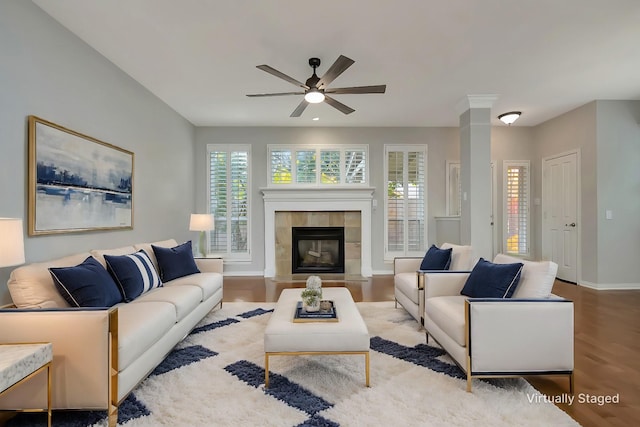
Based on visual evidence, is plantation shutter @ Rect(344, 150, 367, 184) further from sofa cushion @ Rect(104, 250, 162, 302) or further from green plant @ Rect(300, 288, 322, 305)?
sofa cushion @ Rect(104, 250, 162, 302)

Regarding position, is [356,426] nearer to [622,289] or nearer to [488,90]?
[488,90]

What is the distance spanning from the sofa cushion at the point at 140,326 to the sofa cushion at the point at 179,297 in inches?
2.9

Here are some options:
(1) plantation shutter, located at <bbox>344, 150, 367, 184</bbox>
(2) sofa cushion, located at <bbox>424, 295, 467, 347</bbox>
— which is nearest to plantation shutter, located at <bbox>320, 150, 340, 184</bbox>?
(1) plantation shutter, located at <bbox>344, 150, 367, 184</bbox>

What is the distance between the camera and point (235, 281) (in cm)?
584

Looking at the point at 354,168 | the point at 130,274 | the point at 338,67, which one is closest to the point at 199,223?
the point at 130,274

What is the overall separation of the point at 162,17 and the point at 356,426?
328 centimetres

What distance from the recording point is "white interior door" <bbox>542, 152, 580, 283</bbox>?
218 inches

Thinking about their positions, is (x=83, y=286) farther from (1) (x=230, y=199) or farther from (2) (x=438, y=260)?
(1) (x=230, y=199)

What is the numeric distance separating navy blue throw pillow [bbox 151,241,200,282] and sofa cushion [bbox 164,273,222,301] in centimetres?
7

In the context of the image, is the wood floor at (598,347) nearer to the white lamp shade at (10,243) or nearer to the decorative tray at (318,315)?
the decorative tray at (318,315)

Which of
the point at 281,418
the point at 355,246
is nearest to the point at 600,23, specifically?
the point at 281,418

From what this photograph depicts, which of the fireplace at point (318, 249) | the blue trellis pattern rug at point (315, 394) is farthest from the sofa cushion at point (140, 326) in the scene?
the fireplace at point (318, 249)

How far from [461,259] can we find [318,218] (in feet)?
10.3

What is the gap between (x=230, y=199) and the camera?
6.31 m
